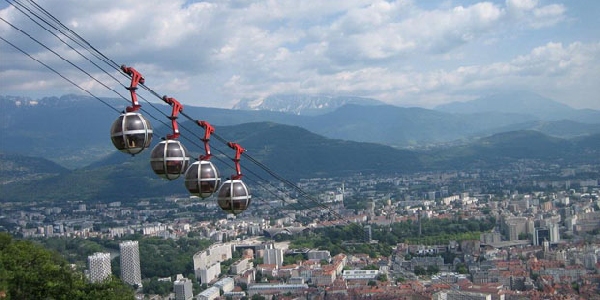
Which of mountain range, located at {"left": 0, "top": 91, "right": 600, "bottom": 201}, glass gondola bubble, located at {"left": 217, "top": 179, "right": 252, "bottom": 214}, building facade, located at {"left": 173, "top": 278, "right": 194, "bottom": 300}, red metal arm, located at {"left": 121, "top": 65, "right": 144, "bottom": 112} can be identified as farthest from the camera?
mountain range, located at {"left": 0, "top": 91, "right": 600, "bottom": 201}

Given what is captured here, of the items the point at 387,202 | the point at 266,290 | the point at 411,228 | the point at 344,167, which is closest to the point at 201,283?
the point at 266,290

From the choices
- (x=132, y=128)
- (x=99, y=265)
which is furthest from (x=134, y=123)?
(x=99, y=265)

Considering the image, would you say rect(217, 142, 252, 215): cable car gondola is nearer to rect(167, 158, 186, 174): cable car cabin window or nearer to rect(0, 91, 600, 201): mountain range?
rect(167, 158, 186, 174): cable car cabin window

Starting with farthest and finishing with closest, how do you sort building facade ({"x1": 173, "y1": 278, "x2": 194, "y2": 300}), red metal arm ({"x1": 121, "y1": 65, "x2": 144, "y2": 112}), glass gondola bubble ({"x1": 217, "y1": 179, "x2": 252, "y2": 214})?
1. building facade ({"x1": 173, "y1": 278, "x2": 194, "y2": 300})
2. glass gondola bubble ({"x1": 217, "y1": 179, "x2": 252, "y2": 214})
3. red metal arm ({"x1": 121, "y1": 65, "x2": 144, "y2": 112})

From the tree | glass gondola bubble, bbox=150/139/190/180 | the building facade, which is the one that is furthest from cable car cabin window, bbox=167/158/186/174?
the building facade

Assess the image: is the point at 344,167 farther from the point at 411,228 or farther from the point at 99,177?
the point at 411,228

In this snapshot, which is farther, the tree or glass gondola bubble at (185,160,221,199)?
the tree

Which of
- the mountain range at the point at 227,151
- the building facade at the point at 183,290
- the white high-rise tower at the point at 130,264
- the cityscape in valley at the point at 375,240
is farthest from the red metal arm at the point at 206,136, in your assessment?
the white high-rise tower at the point at 130,264
